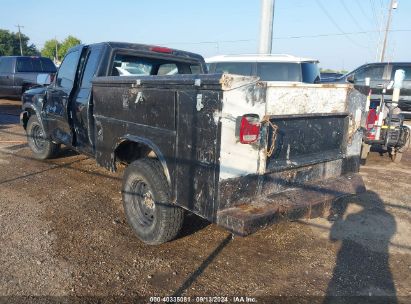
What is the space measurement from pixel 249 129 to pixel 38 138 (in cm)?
519

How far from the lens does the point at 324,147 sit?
3646mm

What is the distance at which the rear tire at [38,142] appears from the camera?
21.3 ft

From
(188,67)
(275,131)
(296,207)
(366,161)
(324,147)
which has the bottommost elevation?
(366,161)

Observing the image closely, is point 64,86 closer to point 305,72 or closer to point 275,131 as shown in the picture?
point 275,131

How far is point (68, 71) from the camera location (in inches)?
209

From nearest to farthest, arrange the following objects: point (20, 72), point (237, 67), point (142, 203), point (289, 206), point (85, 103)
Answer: point (289, 206)
point (142, 203)
point (85, 103)
point (237, 67)
point (20, 72)

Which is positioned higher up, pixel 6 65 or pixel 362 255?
pixel 6 65

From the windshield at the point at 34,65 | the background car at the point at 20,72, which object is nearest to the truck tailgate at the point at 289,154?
the background car at the point at 20,72

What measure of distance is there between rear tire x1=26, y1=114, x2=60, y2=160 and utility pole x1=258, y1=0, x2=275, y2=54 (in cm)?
822

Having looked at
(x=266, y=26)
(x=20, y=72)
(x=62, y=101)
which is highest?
(x=266, y=26)

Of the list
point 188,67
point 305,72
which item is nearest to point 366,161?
point 305,72

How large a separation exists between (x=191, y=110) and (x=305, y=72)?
6987 millimetres

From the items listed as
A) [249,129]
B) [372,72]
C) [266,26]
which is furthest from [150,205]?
[372,72]

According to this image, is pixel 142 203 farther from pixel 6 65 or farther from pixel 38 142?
pixel 6 65
